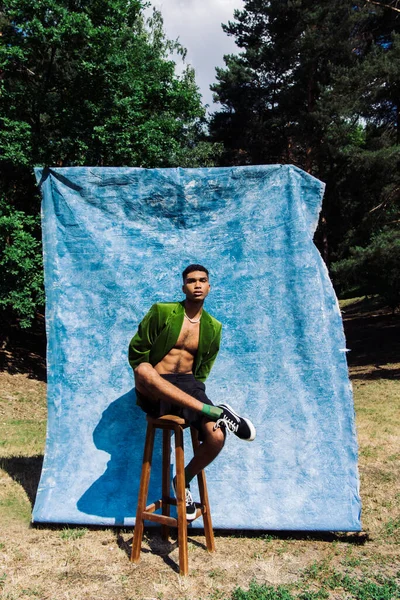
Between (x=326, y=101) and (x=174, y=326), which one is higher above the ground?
(x=326, y=101)

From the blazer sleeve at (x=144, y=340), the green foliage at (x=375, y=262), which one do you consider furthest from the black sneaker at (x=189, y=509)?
the green foliage at (x=375, y=262)

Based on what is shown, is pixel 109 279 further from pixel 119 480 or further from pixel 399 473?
pixel 399 473

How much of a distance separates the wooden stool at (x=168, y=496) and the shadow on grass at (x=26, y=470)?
1.36 metres

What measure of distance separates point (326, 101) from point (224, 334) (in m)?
13.2

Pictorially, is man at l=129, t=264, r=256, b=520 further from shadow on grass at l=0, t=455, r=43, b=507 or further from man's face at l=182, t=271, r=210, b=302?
shadow on grass at l=0, t=455, r=43, b=507

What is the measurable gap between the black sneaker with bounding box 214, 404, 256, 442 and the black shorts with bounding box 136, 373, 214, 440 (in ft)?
0.46

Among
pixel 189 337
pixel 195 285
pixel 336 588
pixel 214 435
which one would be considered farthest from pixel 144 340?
pixel 336 588

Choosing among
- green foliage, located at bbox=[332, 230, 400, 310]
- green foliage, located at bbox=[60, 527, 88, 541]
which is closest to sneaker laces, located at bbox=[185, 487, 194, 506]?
green foliage, located at bbox=[60, 527, 88, 541]

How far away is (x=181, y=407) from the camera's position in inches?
133

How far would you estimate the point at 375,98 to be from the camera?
1517 centimetres

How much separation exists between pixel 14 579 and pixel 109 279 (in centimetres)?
210

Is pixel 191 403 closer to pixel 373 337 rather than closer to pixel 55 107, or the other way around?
pixel 55 107

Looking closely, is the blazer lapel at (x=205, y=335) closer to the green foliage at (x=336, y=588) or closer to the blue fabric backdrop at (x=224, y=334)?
the blue fabric backdrop at (x=224, y=334)

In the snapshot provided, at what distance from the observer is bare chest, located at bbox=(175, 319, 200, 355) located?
11.7 ft
